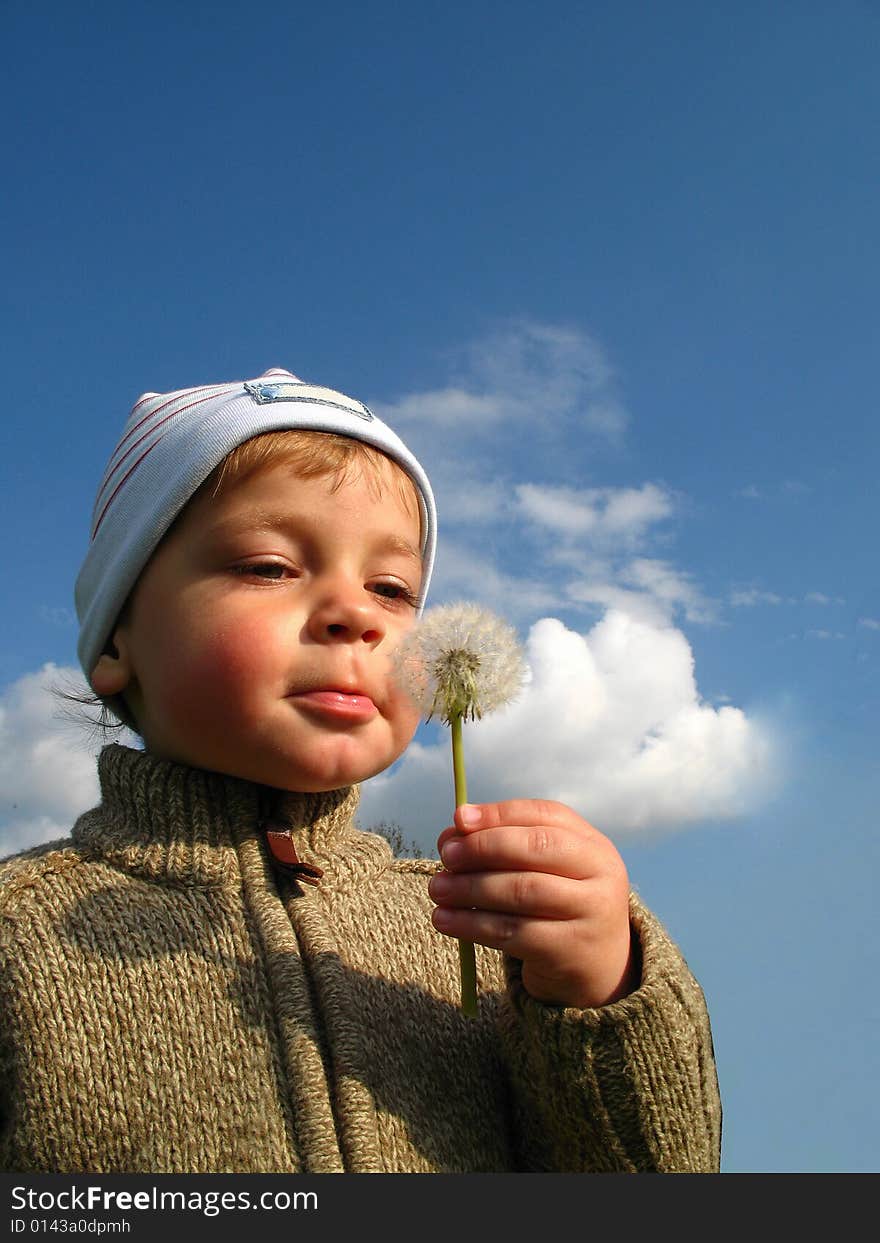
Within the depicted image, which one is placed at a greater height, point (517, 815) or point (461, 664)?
point (461, 664)

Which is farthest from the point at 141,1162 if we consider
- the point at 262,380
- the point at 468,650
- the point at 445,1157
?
the point at 262,380

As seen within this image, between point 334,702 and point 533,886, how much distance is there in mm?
Result: 596

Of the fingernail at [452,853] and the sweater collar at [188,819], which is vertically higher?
the sweater collar at [188,819]

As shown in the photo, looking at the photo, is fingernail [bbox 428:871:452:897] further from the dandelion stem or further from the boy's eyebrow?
the boy's eyebrow

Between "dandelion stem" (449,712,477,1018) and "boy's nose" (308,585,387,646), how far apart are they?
450 mm

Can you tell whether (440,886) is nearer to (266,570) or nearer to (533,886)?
(533,886)

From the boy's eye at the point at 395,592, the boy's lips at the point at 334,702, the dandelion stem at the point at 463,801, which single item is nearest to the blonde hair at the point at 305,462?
the boy's eye at the point at 395,592

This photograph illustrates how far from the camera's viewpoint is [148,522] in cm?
246

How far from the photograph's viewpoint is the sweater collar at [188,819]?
228 cm

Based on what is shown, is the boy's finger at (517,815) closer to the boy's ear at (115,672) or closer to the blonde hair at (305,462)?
the blonde hair at (305,462)

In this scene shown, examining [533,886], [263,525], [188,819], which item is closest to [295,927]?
[188,819]

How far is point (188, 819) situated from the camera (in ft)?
7.62

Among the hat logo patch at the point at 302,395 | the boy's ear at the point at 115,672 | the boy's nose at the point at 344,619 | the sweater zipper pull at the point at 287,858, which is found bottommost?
the sweater zipper pull at the point at 287,858

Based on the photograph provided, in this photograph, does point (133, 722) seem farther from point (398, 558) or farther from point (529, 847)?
point (529, 847)
